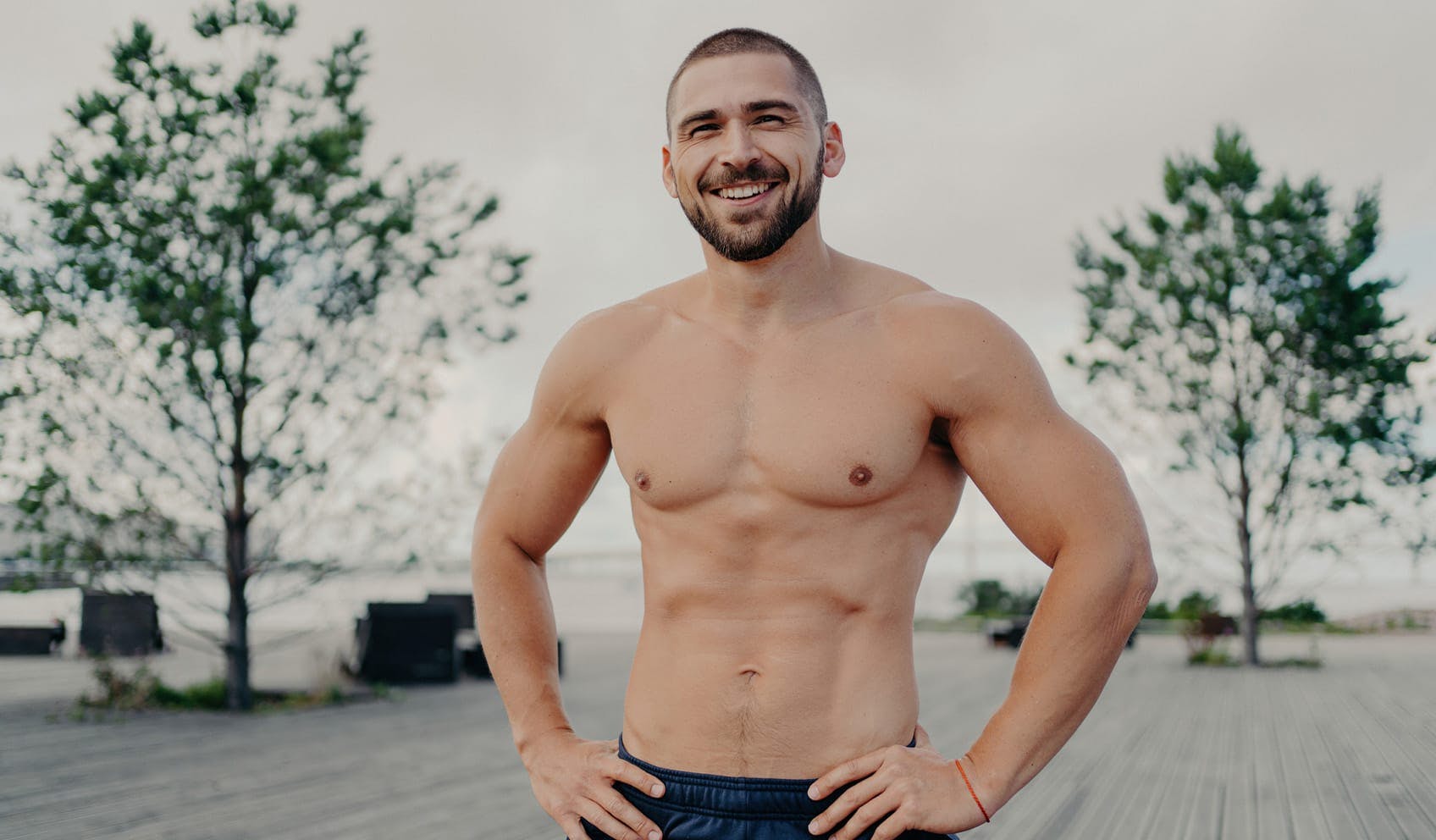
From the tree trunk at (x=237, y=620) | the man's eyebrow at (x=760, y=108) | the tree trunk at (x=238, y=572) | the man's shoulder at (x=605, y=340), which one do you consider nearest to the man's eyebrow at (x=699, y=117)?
the man's eyebrow at (x=760, y=108)

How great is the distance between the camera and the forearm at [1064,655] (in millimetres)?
1322

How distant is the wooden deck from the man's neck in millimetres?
3362

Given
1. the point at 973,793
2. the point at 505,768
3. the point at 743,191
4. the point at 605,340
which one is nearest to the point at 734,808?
the point at 973,793

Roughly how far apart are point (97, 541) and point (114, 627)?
483cm

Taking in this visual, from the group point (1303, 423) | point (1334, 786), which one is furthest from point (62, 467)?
point (1303, 423)

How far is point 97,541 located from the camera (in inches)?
294

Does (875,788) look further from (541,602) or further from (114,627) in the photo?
(114,627)

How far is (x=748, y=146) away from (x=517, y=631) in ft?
2.42

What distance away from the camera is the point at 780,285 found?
5.04 feet

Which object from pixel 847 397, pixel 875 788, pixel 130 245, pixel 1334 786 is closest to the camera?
pixel 875 788

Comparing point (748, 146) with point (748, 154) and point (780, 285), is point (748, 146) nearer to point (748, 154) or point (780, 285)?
point (748, 154)

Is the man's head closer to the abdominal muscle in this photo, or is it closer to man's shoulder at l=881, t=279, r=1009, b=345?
man's shoulder at l=881, t=279, r=1009, b=345

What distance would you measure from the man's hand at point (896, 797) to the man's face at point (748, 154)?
640 millimetres

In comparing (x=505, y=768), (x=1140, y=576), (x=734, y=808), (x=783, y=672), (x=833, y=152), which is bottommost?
(x=505, y=768)
